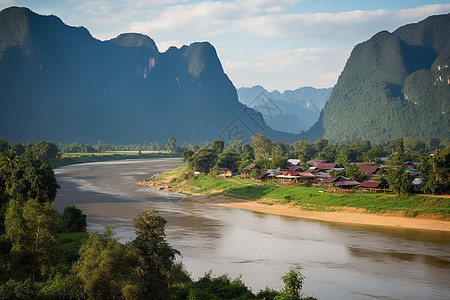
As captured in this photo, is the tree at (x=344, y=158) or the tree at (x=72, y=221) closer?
the tree at (x=72, y=221)

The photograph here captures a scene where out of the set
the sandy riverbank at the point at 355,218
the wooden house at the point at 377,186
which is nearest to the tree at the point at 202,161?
the sandy riverbank at the point at 355,218

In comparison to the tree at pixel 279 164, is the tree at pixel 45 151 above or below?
above

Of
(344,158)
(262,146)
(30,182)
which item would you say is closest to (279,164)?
(344,158)

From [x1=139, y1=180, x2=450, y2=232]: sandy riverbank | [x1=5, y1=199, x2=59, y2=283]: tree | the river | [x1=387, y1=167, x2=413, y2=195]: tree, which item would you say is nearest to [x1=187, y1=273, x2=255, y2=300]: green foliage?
the river

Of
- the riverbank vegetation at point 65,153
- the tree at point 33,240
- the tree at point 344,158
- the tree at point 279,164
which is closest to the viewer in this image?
the tree at point 33,240

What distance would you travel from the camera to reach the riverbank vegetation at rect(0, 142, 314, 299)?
1414 centimetres

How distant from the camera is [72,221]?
3519cm

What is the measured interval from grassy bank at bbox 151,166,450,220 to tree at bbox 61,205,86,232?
26.2 meters

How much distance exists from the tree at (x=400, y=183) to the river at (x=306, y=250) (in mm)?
7489

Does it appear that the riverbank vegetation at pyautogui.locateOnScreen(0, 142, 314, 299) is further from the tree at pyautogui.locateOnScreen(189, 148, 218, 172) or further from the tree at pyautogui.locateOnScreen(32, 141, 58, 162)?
the tree at pyautogui.locateOnScreen(32, 141, 58, 162)

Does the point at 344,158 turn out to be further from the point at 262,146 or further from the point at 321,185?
the point at 321,185

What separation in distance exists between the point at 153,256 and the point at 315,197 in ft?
123

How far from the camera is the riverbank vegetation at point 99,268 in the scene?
14141 millimetres

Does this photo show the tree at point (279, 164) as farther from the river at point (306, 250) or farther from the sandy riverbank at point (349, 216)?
the river at point (306, 250)
